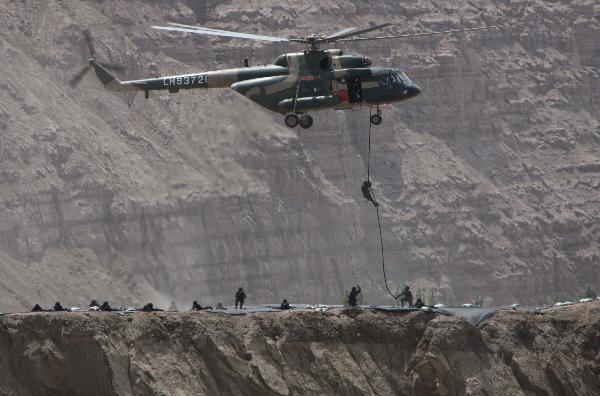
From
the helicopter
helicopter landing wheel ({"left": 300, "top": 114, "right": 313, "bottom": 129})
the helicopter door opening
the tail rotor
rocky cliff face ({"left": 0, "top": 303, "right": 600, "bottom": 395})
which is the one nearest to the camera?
rocky cliff face ({"left": 0, "top": 303, "right": 600, "bottom": 395})

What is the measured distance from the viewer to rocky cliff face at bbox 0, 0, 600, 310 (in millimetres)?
108312

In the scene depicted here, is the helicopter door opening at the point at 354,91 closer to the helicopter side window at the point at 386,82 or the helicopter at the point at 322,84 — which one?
the helicopter at the point at 322,84

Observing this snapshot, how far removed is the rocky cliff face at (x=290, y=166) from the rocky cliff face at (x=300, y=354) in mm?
48567

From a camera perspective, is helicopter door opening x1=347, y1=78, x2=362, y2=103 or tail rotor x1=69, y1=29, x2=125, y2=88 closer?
helicopter door opening x1=347, y1=78, x2=362, y2=103

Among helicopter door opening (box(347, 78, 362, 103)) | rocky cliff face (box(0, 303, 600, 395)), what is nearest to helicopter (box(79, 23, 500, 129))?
helicopter door opening (box(347, 78, 362, 103))

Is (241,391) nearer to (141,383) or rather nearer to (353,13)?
(141,383)

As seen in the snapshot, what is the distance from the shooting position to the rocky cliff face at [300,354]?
45656mm

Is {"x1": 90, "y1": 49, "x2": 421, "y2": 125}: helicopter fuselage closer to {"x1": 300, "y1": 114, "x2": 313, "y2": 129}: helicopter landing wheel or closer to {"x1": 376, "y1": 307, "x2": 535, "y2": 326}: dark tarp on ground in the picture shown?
{"x1": 300, "y1": 114, "x2": 313, "y2": 129}: helicopter landing wheel

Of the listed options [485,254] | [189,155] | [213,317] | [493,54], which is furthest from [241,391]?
[493,54]

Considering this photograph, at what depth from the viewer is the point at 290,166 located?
120 meters

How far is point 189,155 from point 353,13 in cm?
2264

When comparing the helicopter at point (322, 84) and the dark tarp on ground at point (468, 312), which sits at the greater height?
the helicopter at point (322, 84)

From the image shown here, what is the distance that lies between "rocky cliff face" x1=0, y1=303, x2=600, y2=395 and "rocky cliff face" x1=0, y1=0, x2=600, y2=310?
1912 inches

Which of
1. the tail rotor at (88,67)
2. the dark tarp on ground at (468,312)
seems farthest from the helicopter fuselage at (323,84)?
the dark tarp on ground at (468,312)
